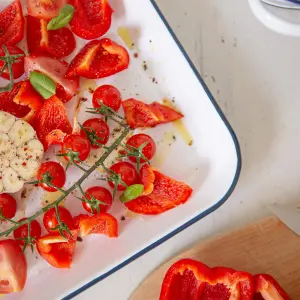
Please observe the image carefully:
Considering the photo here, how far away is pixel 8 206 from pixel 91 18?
467mm

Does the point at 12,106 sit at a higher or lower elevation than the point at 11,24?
lower

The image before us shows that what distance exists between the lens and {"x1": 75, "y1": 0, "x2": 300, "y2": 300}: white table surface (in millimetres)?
1420

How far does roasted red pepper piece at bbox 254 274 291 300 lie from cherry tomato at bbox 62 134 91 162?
1.50ft

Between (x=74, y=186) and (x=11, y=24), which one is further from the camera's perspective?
(x=11, y=24)

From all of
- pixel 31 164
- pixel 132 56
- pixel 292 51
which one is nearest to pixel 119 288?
pixel 31 164

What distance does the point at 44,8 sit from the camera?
138cm

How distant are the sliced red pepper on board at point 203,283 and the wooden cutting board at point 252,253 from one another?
48mm

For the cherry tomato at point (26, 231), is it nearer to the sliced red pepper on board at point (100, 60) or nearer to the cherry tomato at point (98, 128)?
the cherry tomato at point (98, 128)

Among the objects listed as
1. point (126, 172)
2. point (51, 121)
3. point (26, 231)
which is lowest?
point (26, 231)

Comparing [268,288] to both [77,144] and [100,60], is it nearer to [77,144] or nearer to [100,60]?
[77,144]

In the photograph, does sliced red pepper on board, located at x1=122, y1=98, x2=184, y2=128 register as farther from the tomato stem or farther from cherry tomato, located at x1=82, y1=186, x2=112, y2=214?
cherry tomato, located at x1=82, y1=186, x2=112, y2=214

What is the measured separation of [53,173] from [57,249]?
0.17 meters

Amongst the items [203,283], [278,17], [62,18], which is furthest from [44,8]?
[203,283]

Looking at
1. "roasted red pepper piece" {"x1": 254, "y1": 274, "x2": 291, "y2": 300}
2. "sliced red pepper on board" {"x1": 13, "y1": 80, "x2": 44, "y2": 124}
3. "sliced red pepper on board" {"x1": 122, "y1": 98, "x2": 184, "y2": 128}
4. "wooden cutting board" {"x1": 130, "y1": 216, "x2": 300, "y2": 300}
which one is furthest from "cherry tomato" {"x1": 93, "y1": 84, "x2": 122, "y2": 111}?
"roasted red pepper piece" {"x1": 254, "y1": 274, "x2": 291, "y2": 300}
